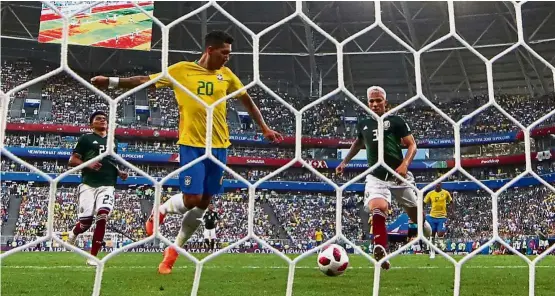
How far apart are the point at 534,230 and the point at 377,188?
12.7m

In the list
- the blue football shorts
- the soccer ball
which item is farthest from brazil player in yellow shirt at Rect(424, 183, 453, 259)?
the blue football shorts

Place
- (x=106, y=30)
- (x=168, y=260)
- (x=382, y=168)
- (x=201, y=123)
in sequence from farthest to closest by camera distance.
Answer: (x=106, y=30) → (x=382, y=168) → (x=168, y=260) → (x=201, y=123)

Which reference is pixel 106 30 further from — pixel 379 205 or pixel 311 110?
pixel 379 205

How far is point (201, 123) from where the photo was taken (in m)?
3.23

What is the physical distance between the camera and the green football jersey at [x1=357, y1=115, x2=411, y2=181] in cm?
372

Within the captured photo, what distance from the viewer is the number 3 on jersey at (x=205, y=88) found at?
10.2ft

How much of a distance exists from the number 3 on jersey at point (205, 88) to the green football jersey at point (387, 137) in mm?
1143

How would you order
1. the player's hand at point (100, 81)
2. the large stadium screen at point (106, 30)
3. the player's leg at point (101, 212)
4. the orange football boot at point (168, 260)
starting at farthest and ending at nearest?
1. the large stadium screen at point (106, 30)
2. the player's leg at point (101, 212)
3. the orange football boot at point (168, 260)
4. the player's hand at point (100, 81)

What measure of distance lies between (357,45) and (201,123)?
17.1 m

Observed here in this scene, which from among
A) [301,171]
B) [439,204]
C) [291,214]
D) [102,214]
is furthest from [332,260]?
[301,171]

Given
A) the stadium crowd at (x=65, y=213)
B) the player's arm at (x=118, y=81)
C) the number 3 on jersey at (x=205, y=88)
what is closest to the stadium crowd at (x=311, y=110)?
the stadium crowd at (x=65, y=213)

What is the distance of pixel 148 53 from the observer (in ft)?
70.5

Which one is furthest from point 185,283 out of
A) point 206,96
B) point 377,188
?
point 377,188

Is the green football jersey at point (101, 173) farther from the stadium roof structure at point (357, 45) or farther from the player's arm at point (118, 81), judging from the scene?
the stadium roof structure at point (357, 45)
